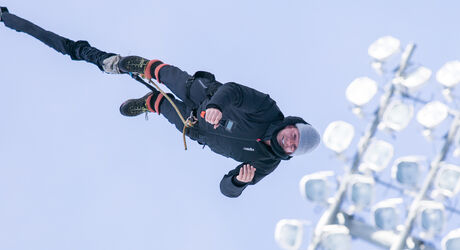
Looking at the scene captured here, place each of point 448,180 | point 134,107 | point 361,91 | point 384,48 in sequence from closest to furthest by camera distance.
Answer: point 448,180
point 361,91
point 384,48
point 134,107

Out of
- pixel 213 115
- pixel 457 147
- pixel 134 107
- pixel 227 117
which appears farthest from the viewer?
pixel 134 107

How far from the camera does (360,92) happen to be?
5.24 meters

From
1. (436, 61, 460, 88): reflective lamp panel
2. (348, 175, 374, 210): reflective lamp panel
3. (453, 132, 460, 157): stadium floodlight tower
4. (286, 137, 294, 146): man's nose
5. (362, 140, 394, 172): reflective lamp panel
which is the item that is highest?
(436, 61, 460, 88): reflective lamp panel

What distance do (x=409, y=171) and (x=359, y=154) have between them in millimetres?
453

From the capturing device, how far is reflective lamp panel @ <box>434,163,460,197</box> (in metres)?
4.72

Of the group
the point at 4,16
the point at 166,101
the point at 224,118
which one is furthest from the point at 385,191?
the point at 4,16

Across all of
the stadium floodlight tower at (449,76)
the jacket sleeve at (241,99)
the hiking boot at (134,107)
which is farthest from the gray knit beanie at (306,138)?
the hiking boot at (134,107)

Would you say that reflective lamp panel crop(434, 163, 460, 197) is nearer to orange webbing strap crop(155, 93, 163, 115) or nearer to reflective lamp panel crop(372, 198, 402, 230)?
reflective lamp panel crop(372, 198, 402, 230)

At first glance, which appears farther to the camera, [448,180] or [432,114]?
[432,114]

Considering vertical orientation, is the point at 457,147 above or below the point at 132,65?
above

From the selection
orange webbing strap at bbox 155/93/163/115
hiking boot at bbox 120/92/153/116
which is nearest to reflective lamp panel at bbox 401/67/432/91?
orange webbing strap at bbox 155/93/163/115

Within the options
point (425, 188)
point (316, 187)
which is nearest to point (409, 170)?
point (425, 188)

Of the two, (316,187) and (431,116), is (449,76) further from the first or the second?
(316,187)

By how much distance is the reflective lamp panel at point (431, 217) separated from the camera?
4.49 metres
